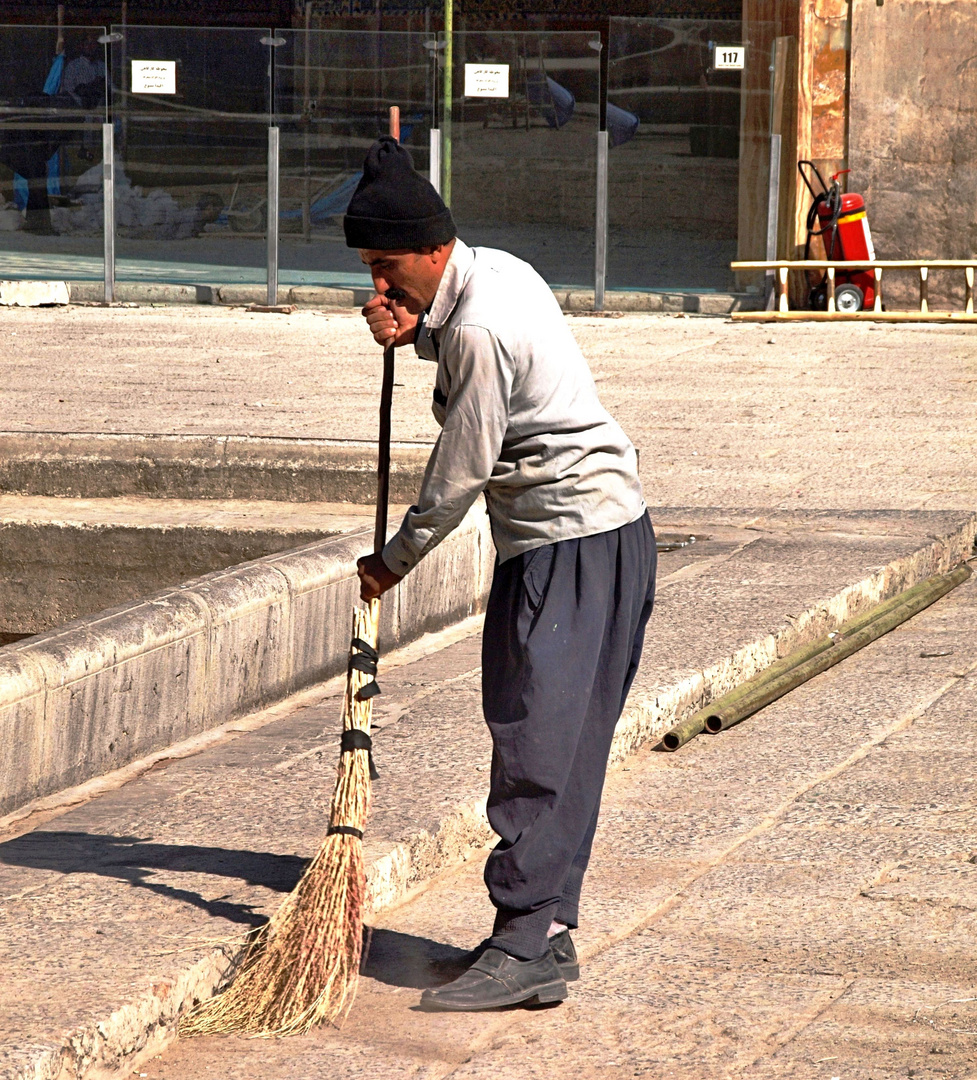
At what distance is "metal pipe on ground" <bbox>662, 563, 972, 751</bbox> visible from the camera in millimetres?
5160

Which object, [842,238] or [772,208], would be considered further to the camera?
[772,208]

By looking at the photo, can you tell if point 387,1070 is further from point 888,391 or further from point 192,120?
point 192,120

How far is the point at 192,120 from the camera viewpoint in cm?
1616

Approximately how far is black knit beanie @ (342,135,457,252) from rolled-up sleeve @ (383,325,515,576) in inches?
7.4

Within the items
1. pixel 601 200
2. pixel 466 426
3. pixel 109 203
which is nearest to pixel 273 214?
pixel 109 203

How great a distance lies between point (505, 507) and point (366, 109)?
13463mm

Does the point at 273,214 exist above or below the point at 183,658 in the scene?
above

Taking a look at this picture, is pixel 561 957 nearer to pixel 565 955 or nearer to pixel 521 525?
pixel 565 955

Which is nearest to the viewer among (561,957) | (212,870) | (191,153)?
(561,957)

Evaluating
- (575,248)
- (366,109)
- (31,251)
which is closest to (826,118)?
(575,248)

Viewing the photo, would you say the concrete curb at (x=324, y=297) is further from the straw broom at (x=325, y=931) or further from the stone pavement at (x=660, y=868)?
the straw broom at (x=325, y=931)

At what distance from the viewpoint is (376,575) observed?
334 centimetres

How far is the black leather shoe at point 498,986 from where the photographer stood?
10.8 feet

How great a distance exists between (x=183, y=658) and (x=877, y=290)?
455 inches
